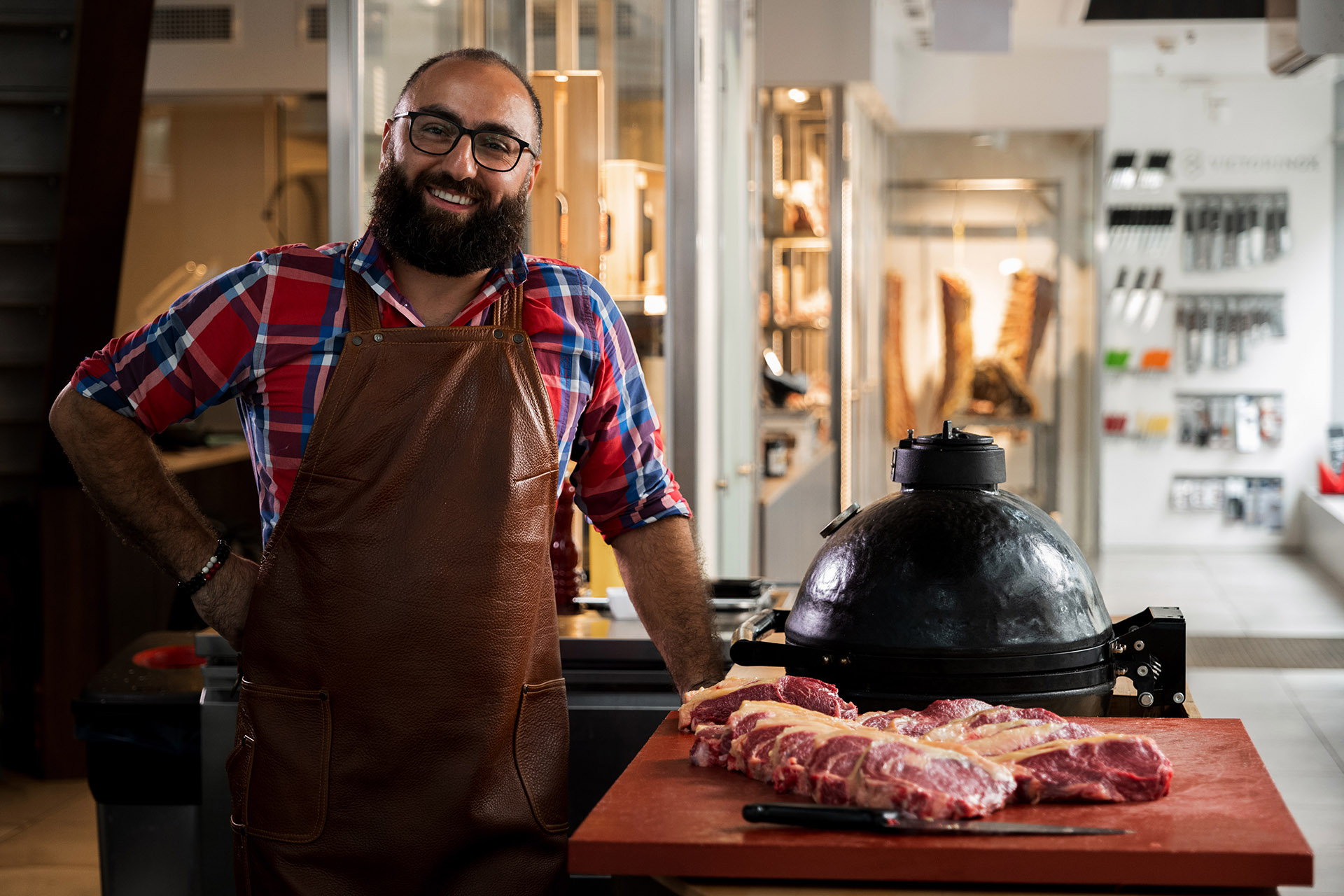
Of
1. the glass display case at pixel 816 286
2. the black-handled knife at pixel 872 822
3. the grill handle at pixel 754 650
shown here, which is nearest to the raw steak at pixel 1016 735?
the black-handled knife at pixel 872 822

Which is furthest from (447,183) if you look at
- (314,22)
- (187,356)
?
(314,22)

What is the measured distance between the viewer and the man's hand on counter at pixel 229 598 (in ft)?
6.17

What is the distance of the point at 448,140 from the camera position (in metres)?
1.88

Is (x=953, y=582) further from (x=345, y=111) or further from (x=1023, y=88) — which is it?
(x=1023, y=88)

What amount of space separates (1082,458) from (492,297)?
700cm

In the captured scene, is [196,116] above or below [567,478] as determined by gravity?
above

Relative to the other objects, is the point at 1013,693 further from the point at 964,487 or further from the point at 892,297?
the point at 892,297

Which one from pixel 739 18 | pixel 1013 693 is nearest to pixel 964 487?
pixel 1013 693

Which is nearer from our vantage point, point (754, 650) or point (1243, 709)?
point (754, 650)

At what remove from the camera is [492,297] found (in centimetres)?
186

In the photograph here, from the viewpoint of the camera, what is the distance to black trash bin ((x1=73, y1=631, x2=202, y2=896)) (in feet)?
8.86

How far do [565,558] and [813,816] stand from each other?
5.16ft

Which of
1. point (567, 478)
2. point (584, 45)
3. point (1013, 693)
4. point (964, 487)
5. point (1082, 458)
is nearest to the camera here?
point (1013, 693)

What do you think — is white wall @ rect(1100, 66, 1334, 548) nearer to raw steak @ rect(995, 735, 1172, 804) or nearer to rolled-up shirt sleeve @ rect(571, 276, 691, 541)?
rolled-up shirt sleeve @ rect(571, 276, 691, 541)
